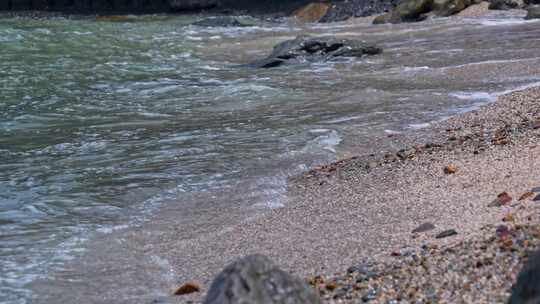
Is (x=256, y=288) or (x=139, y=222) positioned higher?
(x=256, y=288)

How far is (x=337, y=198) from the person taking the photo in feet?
19.6

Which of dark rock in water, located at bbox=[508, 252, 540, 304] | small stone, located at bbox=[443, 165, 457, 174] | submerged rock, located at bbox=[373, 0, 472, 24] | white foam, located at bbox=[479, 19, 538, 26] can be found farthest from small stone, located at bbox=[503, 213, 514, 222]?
submerged rock, located at bbox=[373, 0, 472, 24]

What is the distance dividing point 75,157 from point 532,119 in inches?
147

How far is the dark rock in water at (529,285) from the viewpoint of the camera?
2.74 metres

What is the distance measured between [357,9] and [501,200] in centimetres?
2184

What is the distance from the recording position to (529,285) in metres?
2.78

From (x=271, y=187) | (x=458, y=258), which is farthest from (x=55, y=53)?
(x=458, y=258)

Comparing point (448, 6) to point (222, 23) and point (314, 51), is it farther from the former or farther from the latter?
point (314, 51)

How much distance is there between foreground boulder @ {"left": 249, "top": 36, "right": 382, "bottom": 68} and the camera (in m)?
14.9

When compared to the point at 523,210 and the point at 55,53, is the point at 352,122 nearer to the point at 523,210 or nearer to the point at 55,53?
the point at 523,210

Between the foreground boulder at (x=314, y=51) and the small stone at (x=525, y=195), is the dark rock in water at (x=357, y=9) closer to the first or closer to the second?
the foreground boulder at (x=314, y=51)

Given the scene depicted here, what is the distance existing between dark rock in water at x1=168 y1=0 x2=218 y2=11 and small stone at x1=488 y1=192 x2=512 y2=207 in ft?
98.6

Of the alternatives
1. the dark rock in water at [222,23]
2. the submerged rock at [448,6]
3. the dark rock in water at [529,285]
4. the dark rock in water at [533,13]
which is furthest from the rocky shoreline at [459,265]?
the dark rock in water at [222,23]

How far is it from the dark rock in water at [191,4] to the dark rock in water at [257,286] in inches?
1240
